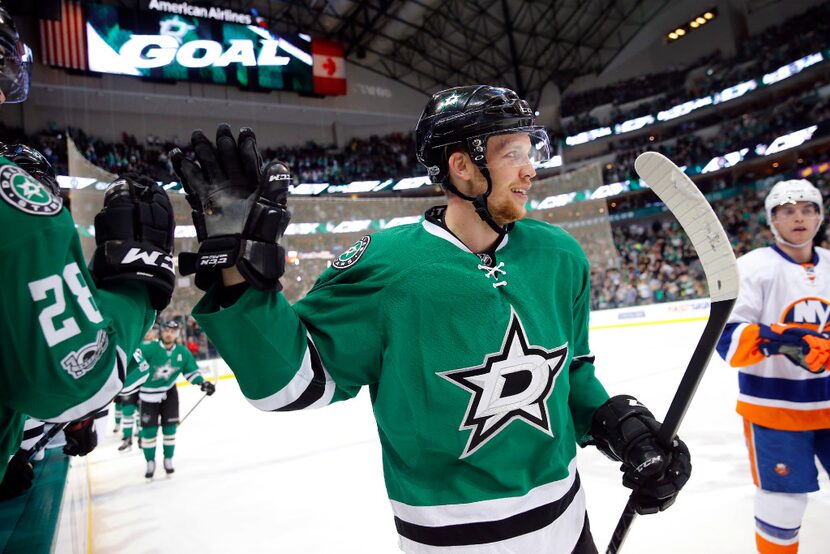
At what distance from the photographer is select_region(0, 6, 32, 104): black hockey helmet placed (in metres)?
1.05

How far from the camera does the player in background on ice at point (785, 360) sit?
2.07m

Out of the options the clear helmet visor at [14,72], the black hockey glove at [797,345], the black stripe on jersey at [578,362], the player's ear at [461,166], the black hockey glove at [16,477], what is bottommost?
the black hockey glove at [16,477]

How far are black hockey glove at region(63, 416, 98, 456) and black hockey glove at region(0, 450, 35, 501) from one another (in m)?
0.15

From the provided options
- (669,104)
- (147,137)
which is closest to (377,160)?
(147,137)

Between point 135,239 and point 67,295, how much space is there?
192 millimetres

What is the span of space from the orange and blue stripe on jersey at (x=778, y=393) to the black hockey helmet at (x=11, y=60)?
2.39 metres

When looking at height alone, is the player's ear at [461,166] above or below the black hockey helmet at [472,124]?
below

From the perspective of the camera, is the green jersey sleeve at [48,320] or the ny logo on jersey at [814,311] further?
the ny logo on jersey at [814,311]

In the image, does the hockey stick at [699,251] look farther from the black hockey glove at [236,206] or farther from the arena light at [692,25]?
the arena light at [692,25]

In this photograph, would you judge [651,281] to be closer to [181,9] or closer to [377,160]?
[377,160]

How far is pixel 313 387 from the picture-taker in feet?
3.55

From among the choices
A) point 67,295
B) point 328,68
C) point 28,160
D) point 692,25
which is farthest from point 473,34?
point 67,295

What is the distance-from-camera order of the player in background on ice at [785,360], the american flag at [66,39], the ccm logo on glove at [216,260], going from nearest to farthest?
the ccm logo on glove at [216,260]
the player in background on ice at [785,360]
the american flag at [66,39]

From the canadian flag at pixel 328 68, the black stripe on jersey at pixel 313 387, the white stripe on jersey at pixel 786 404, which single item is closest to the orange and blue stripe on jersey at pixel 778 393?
the white stripe on jersey at pixel 786 404
